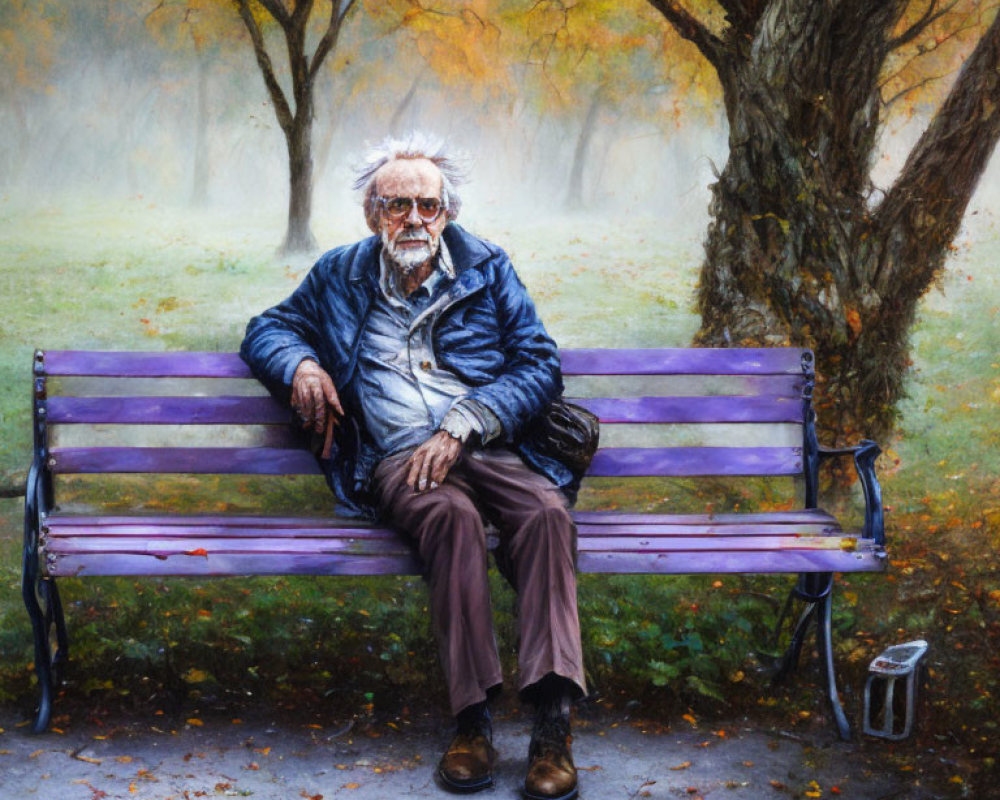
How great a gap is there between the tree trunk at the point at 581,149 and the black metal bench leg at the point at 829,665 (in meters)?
2.73

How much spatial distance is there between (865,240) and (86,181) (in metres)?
3.53

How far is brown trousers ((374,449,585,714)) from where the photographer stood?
3234 millimetres

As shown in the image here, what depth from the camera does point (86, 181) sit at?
5.65 m

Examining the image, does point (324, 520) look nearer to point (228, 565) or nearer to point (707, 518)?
point (228, 565)

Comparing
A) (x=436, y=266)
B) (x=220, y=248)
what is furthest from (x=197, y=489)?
(x=436, y=266)

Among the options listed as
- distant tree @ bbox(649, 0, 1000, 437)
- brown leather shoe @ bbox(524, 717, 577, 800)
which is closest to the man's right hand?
brown leather shoe @ bbox(524, 717, 577, 800)

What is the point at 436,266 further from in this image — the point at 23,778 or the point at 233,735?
the point at 23,778

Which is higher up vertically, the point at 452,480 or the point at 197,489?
the point at 452,480

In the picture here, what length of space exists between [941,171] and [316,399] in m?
2.90

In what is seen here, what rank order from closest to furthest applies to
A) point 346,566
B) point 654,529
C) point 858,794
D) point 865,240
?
1. point 858,794
2. point 346,566
3. point 654,529
4. point 865,240

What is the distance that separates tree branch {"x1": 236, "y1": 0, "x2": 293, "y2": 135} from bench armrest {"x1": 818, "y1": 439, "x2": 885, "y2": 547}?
10.6 ft

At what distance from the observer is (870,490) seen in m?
3.68

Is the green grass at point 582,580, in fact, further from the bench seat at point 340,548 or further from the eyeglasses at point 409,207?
the eyeglasses at point 409,207

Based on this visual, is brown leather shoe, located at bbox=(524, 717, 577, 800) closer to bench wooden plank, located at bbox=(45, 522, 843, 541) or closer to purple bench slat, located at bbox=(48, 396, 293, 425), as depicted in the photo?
bench wooden plank, located at bbox=(45, 522, 843, 541)
